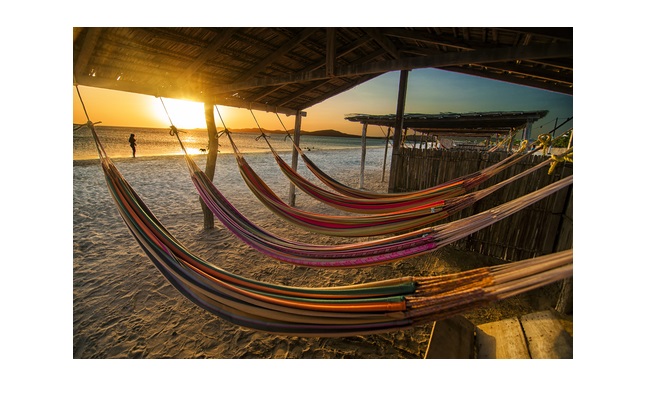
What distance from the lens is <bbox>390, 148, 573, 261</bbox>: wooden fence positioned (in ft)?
5.64

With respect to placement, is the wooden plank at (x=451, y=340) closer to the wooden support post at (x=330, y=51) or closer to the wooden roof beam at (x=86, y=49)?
the wooden support post at (x=330, y=51)

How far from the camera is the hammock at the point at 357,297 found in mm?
704

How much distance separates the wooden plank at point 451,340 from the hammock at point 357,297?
0.26m

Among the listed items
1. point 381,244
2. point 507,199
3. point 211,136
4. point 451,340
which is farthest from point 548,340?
point 211,136

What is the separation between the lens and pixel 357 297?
0.85 meters

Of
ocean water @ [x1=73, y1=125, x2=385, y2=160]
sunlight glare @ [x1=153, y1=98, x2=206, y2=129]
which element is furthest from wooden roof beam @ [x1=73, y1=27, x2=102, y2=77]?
ocean water @ [x1=73, y1=125, x2=385, y2=160]

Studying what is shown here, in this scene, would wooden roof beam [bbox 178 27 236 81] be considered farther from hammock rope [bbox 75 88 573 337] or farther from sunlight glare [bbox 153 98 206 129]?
hammock rope [bbox 75 88 573 337]

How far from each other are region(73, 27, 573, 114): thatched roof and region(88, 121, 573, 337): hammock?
1056 mm

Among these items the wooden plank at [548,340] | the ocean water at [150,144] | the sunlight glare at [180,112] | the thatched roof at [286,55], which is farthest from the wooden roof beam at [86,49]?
the ocean water at [150,144]

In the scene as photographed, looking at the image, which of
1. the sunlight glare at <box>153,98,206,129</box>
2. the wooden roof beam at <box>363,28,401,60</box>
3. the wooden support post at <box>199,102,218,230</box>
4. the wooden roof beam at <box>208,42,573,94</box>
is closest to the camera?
the wooden roof beam at <box>208,42,573,94</box>

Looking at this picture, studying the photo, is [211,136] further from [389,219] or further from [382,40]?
[389,219]

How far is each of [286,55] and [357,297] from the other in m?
1.95

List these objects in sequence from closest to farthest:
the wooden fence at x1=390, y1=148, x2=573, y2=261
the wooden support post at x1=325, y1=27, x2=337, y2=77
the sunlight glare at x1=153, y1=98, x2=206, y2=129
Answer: the wooden support post at x1=325, y1=27, x2=337, y2=77 < the wooden fence at x1=390, y1=148, x2=573, y2=261 < the sunlight glare at x1=153, y1=98, x2=206, y2=129
